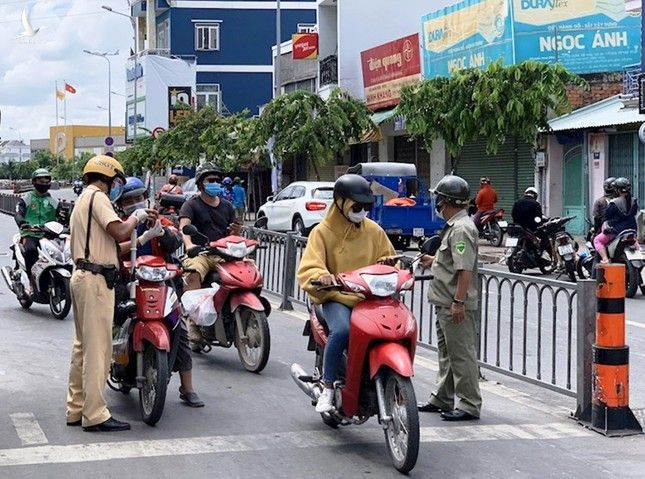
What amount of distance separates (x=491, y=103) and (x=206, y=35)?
4247cm

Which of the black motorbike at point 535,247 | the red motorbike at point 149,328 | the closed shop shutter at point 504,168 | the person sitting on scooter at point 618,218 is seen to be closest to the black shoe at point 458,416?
the red motorbike at point 149,328

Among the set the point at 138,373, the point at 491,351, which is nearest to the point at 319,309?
the point at 138,373

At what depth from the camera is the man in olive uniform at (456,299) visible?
Result: 7457 millimetres

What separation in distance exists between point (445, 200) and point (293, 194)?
70.5 ft

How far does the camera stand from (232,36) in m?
65.1

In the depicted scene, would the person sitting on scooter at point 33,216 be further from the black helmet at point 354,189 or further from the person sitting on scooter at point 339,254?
the black helmet at point 354,189

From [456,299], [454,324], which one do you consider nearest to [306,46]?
[454,324]

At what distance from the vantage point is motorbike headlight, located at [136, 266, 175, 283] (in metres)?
7.60

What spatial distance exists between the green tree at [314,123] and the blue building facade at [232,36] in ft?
96.2

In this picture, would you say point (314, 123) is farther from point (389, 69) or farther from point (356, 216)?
point (356, 216)

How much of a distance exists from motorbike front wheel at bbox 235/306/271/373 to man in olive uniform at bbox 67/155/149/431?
84.3 inches

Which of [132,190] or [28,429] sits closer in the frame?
[28,429]

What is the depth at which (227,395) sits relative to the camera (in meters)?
8.63

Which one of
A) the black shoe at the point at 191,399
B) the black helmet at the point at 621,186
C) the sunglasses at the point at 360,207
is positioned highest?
the black helmet at the point at 621,186
